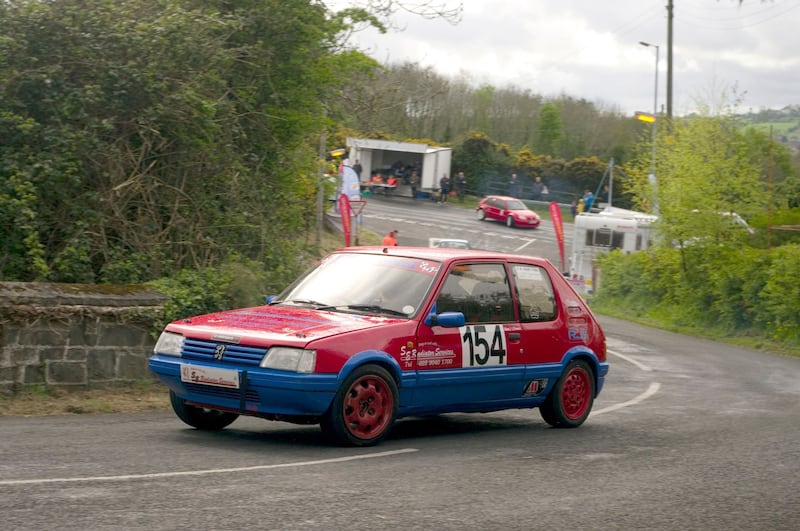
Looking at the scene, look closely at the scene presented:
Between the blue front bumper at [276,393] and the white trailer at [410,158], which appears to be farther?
the white trailer at [410,158]

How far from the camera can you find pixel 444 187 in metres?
70.6

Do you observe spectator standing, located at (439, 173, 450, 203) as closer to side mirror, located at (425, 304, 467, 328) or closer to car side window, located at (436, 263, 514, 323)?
car side window, located at (436, 263, 514, 323)

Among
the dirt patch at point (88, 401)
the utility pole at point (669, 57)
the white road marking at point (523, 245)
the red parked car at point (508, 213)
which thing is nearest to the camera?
the dirt patch at point (88, 401)

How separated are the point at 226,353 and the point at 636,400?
24.3 ft

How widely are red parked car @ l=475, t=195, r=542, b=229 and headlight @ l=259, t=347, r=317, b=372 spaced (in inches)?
2169

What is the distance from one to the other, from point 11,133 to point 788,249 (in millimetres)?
21217

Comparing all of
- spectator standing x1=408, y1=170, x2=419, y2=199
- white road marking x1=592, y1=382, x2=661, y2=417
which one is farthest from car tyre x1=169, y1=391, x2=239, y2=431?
spectator standing x1=408, y1=170, x2=419, y2=199

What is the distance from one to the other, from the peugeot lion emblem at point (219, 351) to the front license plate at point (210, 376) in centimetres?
10

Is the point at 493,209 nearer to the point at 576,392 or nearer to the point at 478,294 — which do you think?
the point at 576,392

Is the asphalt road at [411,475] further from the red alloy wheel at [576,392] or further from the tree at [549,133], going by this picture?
the tree at [549,133]

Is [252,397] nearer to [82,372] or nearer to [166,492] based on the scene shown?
[166,492]

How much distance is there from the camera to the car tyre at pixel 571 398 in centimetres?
1092

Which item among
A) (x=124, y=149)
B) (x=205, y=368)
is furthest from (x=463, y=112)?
(x=205, y=368)

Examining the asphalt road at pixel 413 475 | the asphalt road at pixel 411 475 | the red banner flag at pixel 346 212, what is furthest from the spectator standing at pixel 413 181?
the asphalt road at pixel 411 475
